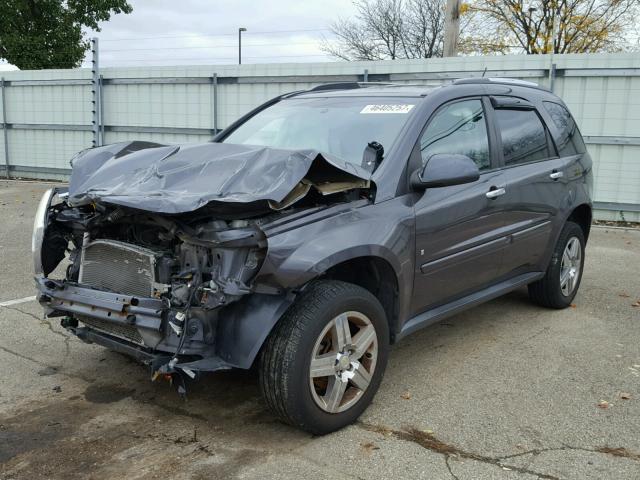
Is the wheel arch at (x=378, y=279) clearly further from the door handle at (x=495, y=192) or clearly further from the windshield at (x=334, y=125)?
the door handle at (x=495, y=192)

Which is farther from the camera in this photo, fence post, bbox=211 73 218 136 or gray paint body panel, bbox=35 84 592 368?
fence post, bbox=211 73 218 136

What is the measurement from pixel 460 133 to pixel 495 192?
472mm

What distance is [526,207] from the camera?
4.88 metres

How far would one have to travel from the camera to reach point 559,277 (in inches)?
219

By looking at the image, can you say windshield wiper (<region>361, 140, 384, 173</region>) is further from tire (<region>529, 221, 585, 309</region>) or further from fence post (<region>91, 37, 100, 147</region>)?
fence post (<region>91, 37, 100, 147</region>)

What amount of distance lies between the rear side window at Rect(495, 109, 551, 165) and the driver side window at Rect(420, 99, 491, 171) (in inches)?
9.3

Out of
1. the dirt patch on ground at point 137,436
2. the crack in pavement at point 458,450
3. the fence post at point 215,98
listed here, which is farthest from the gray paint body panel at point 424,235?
the fence post at point 215,98

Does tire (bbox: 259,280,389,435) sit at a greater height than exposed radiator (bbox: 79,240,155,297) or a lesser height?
lesser

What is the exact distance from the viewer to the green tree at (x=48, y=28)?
88.7 ft

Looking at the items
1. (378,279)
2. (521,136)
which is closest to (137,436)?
(378,279)

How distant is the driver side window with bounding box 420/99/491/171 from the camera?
13.7 ft

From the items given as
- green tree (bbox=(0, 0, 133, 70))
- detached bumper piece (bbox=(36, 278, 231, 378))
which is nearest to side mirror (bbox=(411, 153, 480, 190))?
detached bumper piece (bbox=(36, 278, 231, 378))

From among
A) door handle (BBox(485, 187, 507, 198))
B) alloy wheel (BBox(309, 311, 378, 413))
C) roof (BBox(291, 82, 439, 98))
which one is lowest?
alloy wheel (BBox(309, 311, 378, 413))

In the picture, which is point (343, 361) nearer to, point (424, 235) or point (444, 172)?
point (424, 235)
